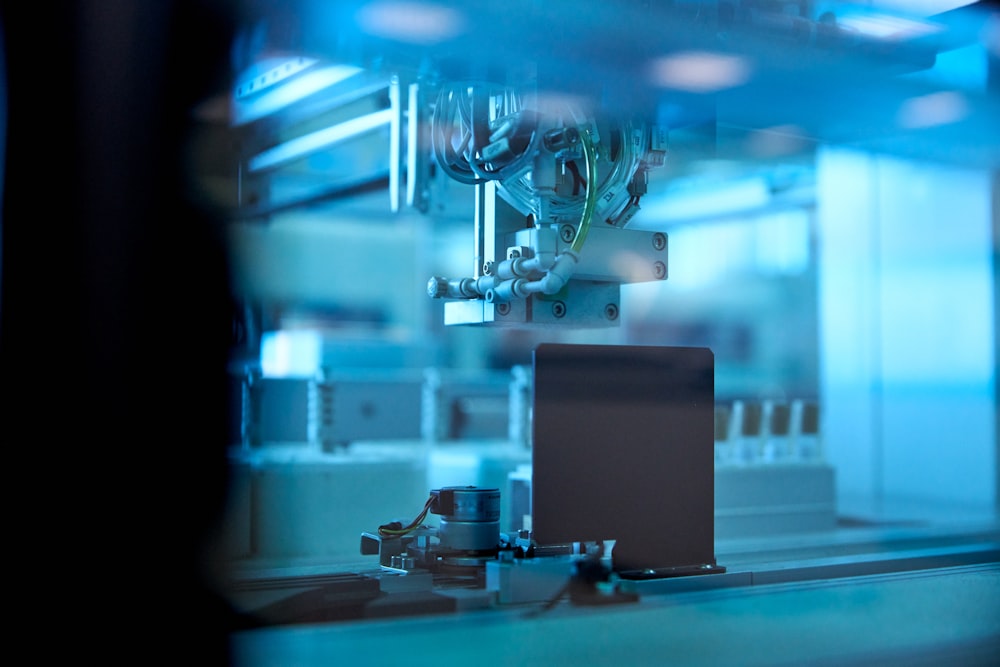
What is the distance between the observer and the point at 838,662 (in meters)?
1.10

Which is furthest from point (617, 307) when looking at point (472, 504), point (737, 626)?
point (737, 626)

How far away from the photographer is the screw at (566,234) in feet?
4.06

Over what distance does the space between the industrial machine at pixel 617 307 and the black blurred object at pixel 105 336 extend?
0.45 ft

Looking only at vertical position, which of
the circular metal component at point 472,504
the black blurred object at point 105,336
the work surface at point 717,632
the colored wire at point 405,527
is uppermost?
the black blurred object at point 105,336

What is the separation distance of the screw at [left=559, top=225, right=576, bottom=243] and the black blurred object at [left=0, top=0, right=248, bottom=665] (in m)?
0.47

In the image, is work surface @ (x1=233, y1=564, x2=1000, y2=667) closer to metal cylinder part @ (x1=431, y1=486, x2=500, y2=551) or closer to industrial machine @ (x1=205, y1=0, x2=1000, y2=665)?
industrial machine @ (x1=205, y1=0, x2=1000, y2=665)

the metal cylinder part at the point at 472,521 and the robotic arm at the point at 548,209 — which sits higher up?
the robotic arm at the point at 548,209

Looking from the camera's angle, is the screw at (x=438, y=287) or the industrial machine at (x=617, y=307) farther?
the screw at (x=438, y=287)

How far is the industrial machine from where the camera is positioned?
3.91 feet

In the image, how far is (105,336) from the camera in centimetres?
87

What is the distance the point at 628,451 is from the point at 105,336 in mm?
648

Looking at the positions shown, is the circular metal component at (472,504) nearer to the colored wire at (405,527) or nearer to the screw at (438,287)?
the colored wire at (405,527)

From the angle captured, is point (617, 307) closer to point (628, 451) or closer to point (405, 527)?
point (628, 451)

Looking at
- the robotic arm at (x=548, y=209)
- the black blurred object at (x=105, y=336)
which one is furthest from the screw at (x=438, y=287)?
the black blurred object at (x=105, y=336)
